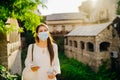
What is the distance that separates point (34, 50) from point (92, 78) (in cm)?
2005

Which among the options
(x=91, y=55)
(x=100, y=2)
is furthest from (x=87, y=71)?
(x=100, y=2)

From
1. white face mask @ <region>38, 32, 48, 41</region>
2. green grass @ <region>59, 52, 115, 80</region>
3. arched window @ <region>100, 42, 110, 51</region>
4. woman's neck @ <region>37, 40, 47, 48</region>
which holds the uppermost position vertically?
white face mask @ <region>38, 32, 48, 41</region>

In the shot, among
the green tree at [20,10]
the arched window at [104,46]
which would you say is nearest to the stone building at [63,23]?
the arched window at [104,46]

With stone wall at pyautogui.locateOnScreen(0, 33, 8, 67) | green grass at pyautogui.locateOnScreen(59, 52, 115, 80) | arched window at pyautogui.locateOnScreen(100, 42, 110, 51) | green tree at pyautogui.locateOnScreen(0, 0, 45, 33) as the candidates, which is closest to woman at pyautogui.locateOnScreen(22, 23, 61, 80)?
green tree at pyautogui.locateOnScreen(0, 0, 45, 33)

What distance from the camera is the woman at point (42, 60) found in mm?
4629

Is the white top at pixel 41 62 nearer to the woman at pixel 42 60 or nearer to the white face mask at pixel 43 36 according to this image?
the woman at pixel 42 60

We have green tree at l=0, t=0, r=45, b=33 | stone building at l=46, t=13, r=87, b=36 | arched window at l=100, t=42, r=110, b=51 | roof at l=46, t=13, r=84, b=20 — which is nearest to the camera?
green tree at l=0, t=0, r=45, b=33

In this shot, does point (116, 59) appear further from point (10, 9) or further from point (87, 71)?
point (10, 9)

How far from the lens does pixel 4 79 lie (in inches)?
432

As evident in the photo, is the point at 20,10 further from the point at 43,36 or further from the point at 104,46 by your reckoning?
the point at 104,46

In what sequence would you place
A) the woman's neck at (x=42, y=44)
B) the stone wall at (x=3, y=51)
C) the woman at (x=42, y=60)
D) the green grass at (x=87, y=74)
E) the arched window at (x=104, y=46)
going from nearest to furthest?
the woman at (x=42, y=60), the woman's neck at (x=42, y=44), the stone wall at (x=3, y=51), the green grass at (x=87, y=74), the arched window at (x=104, y=46)

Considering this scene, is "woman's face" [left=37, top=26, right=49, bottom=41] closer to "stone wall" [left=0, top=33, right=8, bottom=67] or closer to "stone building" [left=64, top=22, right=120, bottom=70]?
"stone wall" [left=0, top=33, right=8, bottom=67]

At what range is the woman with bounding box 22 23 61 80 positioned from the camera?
463cm

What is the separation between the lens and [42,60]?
15.4 feet
